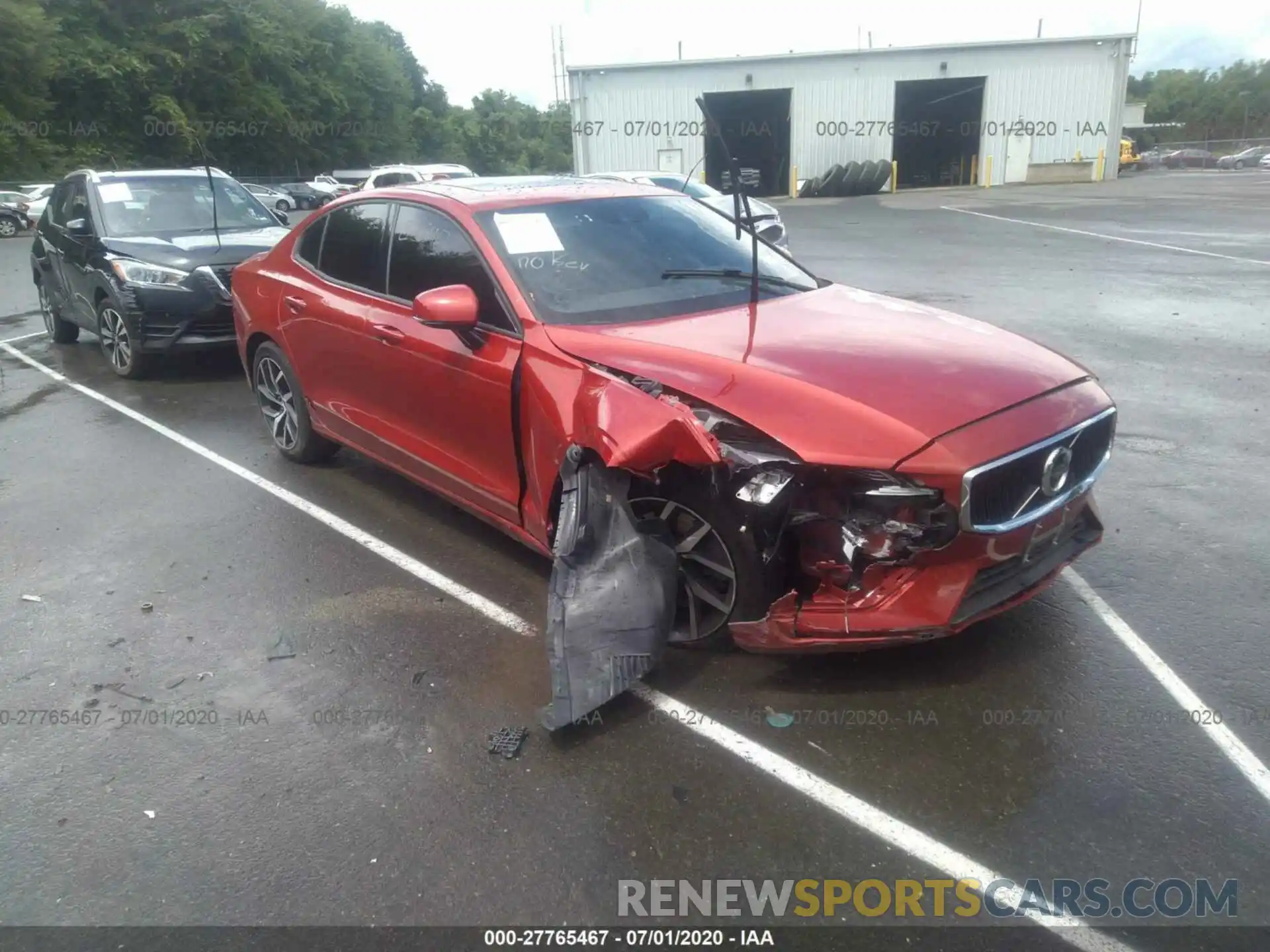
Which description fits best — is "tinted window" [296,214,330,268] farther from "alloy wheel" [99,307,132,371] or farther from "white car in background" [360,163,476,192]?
"white car in background" [360,163,476,192]

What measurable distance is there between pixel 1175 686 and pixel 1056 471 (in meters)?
0.93

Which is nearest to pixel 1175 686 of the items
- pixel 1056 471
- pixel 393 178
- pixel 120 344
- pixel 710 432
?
pixel 1056 471

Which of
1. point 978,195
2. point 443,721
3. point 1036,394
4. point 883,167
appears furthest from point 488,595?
point 883,167

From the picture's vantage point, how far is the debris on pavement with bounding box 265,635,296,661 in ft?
13.1

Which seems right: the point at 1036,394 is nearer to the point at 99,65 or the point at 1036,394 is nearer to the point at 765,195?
the point at 765,195

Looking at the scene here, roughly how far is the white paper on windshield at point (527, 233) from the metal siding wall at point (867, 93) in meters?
35.8

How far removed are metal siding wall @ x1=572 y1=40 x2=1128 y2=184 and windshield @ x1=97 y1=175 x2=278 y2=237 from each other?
30609 millimetres

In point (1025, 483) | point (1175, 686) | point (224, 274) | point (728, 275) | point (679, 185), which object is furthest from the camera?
point (679, 185)

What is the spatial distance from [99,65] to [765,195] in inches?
1174

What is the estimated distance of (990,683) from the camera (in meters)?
3.59

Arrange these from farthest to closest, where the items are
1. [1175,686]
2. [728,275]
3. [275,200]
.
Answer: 1. [275,200]
2. [728,275]
3. [1175,686]

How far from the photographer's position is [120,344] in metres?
8.61

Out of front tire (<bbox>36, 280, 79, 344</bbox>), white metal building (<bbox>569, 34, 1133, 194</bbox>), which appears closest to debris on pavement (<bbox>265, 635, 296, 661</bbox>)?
front tire (<bbox>36, 280, 79, 344</bbox>)
